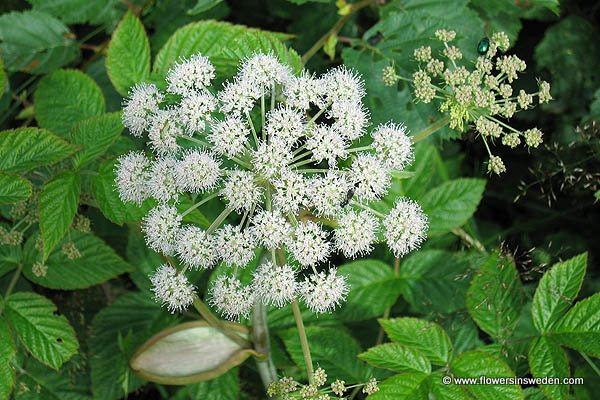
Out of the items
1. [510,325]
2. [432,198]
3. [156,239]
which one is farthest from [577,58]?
[156,239]

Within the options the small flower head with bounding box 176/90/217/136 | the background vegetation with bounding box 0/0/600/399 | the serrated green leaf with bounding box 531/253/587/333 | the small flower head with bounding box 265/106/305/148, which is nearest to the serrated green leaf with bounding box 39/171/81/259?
the background vegetation with bounding box 0/0/600/399

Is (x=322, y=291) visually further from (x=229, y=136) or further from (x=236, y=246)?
(x=229, y=136)

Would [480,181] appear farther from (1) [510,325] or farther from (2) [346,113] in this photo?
(2) [346,113]

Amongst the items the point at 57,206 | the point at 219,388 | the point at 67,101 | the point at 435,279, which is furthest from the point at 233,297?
the point at 67,101

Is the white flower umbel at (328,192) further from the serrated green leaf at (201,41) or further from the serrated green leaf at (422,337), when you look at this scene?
the serrated green leaf at (201,41)

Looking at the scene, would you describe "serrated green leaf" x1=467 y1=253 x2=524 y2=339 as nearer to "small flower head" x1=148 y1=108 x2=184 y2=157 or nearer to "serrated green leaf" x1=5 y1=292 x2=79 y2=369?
"small flower head" x1=148 y1=108 x2=184 y2=157

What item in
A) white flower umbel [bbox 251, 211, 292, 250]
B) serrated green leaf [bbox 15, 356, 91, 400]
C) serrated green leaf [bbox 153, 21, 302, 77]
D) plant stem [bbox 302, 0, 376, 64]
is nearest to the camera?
white flower umbel [bbox 251, 211, 292, 250]

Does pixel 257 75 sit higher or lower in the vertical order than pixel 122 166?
higher

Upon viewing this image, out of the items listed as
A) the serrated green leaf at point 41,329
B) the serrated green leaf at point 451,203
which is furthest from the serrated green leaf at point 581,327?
the serrated green leaf at point 41,329
